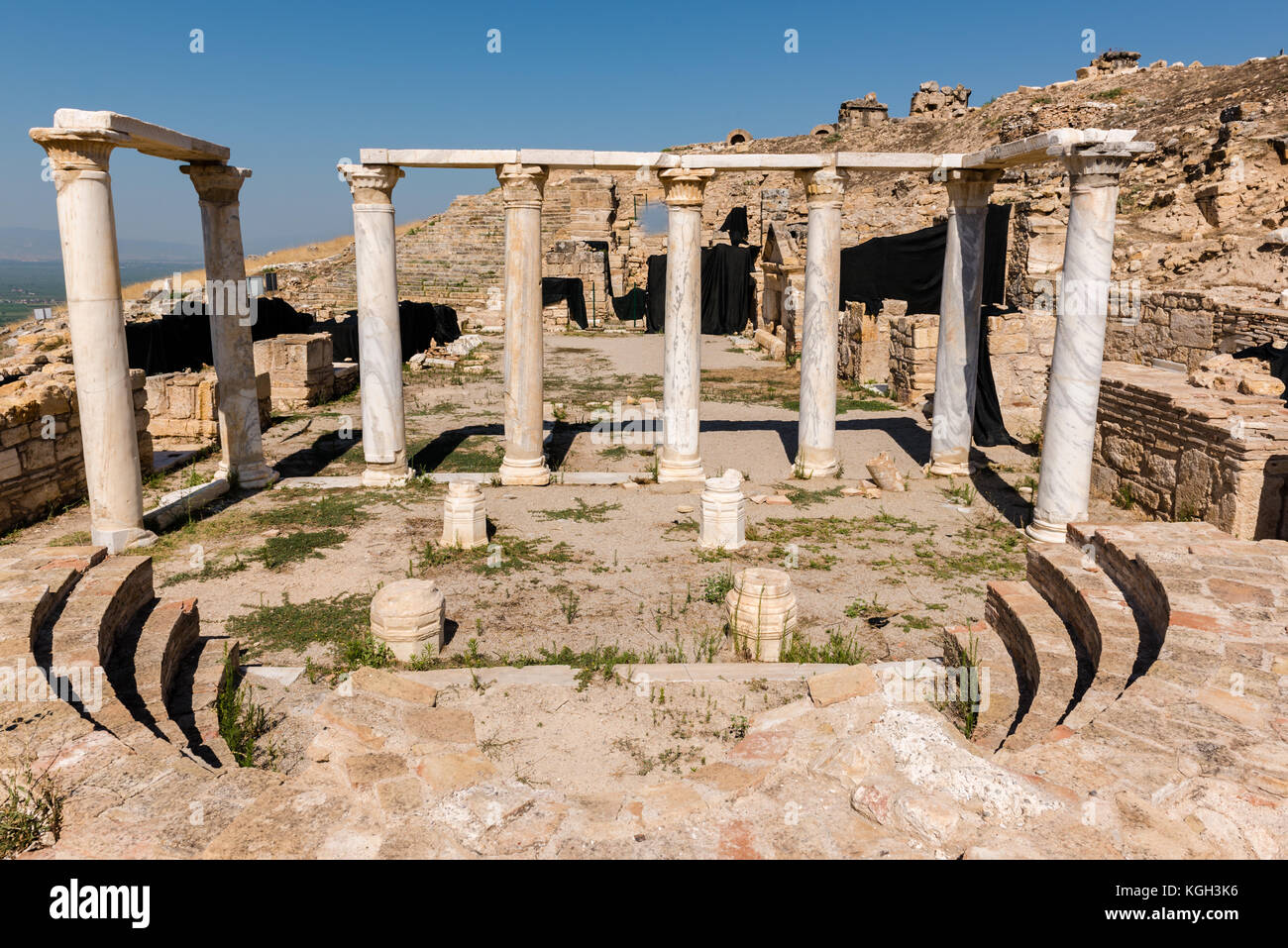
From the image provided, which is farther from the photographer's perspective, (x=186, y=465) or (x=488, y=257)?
(x=488, y=257)

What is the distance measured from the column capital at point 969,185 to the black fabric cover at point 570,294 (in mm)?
20968

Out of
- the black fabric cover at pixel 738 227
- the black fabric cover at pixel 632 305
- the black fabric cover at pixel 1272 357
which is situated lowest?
the black fabric cover at pixel 1272 357

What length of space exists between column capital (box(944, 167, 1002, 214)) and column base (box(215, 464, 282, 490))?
31.4 ft

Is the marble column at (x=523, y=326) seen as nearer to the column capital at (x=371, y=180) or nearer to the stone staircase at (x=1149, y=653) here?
the column capital at (x=371, y=180)

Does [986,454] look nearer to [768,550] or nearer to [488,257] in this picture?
[768,550]

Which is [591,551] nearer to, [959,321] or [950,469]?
[950,469]

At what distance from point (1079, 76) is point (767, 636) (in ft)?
133

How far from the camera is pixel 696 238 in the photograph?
1138 centimetres

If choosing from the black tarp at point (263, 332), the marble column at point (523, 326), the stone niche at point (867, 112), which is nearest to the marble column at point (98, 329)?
the marble column at point (523, 326)

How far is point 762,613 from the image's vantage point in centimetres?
694

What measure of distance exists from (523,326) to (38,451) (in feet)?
18.8

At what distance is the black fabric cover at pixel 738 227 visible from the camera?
3478cm

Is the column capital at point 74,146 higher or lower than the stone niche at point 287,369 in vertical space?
higher

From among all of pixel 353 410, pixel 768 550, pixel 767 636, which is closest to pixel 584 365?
pixel 353 410
